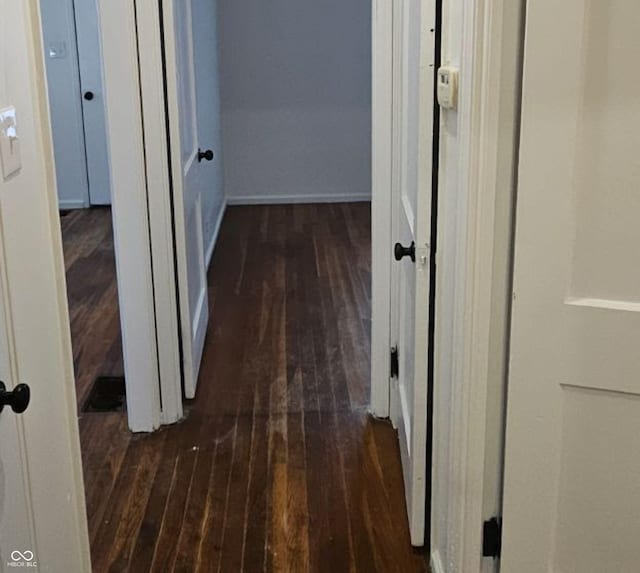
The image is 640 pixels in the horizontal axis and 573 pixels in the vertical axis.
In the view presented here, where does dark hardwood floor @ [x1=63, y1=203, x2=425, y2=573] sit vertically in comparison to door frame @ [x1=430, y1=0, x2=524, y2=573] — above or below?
below

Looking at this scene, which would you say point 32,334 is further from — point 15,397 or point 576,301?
point 576,301

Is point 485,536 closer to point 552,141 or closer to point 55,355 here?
point 552,141

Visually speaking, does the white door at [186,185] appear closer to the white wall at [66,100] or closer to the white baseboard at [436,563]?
the white baseboard at [436,563]

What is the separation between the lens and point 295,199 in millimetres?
6980

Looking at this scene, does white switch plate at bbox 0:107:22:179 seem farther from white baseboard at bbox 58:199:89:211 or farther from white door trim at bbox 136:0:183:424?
white baseboard at bbox 58:199:89:211

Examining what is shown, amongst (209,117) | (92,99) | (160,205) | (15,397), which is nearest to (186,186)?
(160,205)

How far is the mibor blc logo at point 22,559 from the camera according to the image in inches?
53.7

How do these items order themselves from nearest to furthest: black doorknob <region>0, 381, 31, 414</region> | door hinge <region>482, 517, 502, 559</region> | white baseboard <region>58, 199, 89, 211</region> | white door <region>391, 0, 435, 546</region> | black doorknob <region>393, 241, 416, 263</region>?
black doorknob <region>0, 381, 31, 414</region>
door hinge <region>482, 517, 502, 559</region>
white door <region>391, 0, 435, 546</region>
black doorknob <region>393, 241, 416, 263</region>
white baseboard <region>58, 199, 89, 211</region>

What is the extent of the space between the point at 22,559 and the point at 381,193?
5.84 ft

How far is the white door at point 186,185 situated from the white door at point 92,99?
2908 mm

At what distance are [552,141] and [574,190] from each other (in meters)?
0.10

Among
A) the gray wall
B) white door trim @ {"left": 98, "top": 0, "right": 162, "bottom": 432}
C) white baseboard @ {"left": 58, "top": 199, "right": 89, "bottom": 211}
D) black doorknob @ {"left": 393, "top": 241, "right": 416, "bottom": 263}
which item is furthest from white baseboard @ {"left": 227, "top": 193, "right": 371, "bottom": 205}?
black doorknob @ {"left": 393, "top": 241, "right": 416, "bottom": 263}

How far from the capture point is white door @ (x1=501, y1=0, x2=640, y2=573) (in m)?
1.50

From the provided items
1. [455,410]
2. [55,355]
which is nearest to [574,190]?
[455,410]
